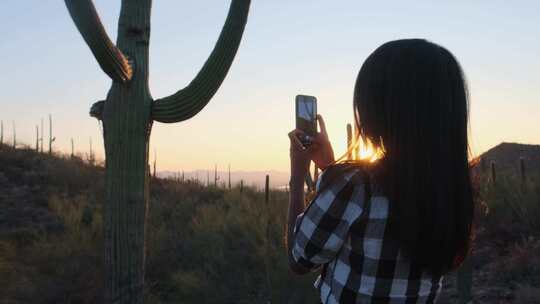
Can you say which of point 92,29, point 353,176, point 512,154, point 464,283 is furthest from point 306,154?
point 512,154

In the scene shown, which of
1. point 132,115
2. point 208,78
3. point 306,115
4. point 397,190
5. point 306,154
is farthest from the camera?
point 208,78

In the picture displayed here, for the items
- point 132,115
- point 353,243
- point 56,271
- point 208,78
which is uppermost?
point 208,78

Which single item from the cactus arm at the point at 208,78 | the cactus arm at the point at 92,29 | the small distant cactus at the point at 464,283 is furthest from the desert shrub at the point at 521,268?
the cactus arm at the point at 92,29

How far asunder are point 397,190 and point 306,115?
490 mm

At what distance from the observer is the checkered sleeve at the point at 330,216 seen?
155 centimetres

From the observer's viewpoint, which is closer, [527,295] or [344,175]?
[344,175]

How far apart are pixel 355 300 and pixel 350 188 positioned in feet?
Answer: 0.95

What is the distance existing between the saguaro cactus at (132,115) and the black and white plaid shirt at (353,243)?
2374 millimetres

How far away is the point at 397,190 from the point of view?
5.00 feet

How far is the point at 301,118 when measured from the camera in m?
1.92

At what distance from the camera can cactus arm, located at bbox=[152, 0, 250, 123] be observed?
4.07 meters

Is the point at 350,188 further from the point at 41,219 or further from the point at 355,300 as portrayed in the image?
the point at 41,219

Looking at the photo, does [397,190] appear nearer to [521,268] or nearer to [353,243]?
[353,243]

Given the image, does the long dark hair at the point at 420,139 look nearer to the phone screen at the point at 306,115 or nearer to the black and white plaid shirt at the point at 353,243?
the black and white plaid shirt at the point at 353,243
